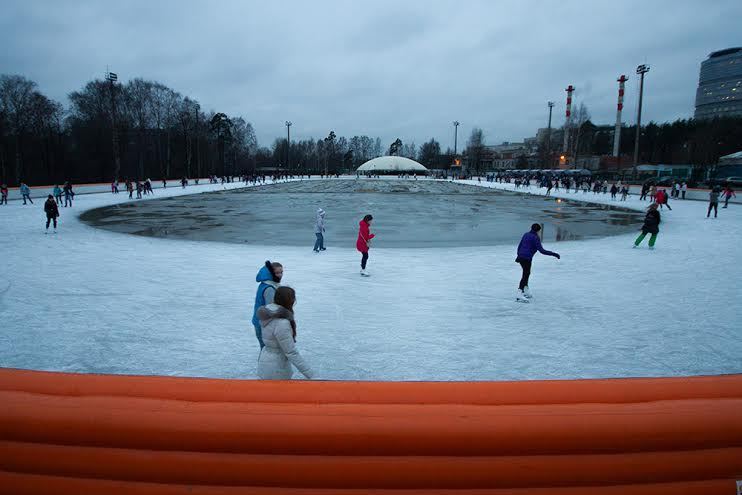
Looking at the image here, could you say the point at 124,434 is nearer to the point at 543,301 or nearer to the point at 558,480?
the point at 558,480

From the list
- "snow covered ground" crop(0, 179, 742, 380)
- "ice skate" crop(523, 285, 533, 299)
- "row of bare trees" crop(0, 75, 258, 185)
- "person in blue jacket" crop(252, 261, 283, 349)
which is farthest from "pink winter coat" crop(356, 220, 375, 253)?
"row of bare trees" crop(0, 75, 258, 185)

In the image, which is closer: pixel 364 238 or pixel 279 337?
pixel 279 337

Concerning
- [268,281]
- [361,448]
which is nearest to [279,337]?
[268,281]

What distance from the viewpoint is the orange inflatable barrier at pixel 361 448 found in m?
1.87

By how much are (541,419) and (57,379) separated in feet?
7.60

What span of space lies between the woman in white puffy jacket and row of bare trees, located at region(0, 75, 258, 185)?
42750mm

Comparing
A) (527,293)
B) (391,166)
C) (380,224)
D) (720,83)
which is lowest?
(527,293)

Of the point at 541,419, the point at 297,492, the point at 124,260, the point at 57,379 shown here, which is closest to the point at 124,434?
the point at 57,379

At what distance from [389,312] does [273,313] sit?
3498mm

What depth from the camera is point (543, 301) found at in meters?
7.04

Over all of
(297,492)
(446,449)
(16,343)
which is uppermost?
(446,449)

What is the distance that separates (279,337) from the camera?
3.17 meters

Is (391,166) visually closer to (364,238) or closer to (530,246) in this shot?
(364,238)

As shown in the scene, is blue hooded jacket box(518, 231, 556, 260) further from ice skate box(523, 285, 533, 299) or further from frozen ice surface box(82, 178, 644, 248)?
frozen ice surface box(82, 178, 644, 248)
